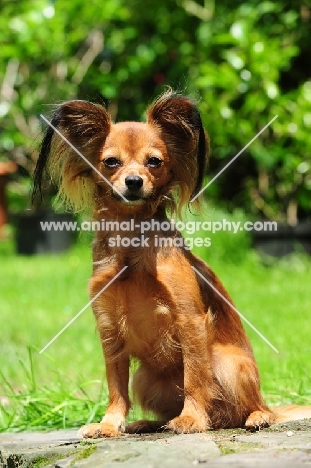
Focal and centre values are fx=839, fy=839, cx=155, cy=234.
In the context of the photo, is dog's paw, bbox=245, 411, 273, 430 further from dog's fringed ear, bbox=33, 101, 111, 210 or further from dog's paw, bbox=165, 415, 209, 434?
dog's fringed ear, bbox=33, 101, 111, 210

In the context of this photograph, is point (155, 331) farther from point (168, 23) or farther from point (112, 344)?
point (168, 23)

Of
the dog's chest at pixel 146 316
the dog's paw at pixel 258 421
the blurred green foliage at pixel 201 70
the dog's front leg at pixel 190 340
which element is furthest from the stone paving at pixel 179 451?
the blurred green foliage at pixel 201 70

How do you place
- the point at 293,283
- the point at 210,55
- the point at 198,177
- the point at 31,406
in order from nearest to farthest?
the point at 198,177 → the point at 31,406 → the point at 293,283 → the point at 210,55

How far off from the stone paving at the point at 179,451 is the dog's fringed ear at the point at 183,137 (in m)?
1.05

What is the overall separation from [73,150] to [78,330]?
3.32 metres

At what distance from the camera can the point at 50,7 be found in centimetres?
1079

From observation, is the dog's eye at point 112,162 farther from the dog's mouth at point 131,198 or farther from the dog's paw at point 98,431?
the dog's paw at point 98,431

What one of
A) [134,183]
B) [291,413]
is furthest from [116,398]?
[134,183]

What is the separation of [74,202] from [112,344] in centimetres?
67

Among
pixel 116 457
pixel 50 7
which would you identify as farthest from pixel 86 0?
pixel 116 457

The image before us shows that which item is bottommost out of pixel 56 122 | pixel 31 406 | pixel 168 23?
pixel 31 406

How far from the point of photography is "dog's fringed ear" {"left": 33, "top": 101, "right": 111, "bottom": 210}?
3463 mm

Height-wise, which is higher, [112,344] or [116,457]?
[112,344]

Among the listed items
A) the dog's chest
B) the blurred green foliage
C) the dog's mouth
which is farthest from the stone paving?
the blurred green foliage
